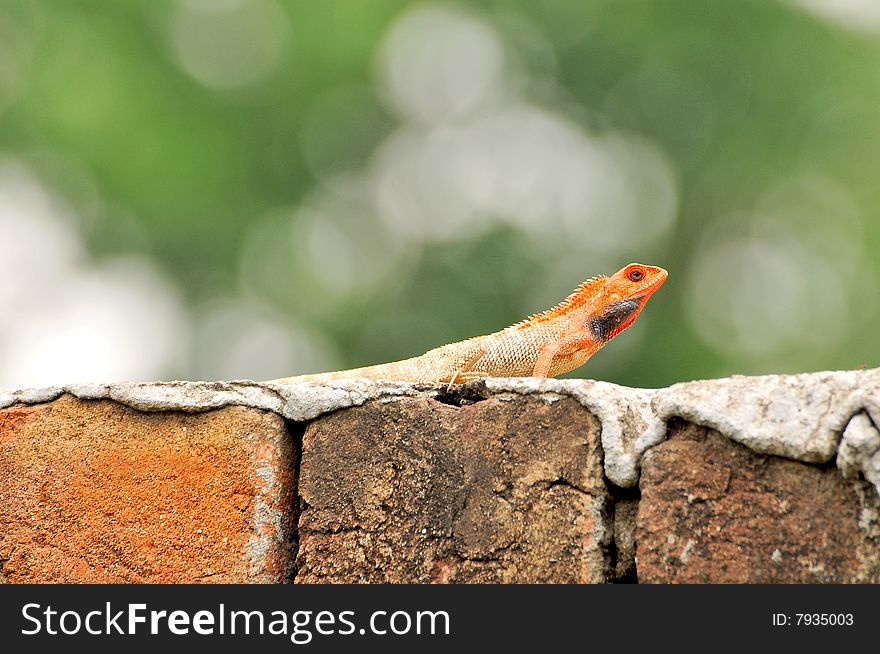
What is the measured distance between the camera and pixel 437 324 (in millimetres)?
15742

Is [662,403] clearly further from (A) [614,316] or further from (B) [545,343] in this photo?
(A) [614,316]

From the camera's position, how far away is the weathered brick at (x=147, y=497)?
2.94m

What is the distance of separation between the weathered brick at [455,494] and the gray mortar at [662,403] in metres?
0.05

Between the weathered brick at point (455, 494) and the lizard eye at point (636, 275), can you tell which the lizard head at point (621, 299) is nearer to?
the lizard eye at point (636, 275)

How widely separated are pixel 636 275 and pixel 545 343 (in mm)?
565

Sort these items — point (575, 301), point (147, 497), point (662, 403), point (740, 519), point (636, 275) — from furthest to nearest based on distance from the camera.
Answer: point (636, 275), point (575, 301), point (147, 497), point (662, 403), point (740, 519)

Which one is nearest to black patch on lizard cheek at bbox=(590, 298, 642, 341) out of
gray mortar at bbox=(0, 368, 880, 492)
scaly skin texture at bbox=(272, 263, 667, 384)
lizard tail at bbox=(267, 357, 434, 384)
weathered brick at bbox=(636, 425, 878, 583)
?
scaly skin texture at bbox=(272, 263, 667, 384)

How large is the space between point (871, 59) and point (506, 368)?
14935mm

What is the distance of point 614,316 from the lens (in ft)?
15.1

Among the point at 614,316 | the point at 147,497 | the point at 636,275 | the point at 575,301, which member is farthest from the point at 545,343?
the point at 147,497

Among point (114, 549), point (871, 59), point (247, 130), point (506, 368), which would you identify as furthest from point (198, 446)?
point (871, 59)

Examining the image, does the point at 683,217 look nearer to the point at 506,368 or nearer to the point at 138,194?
the point at 138,194

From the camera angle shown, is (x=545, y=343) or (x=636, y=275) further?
(x=636, y=275)

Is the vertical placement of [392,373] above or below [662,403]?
above
